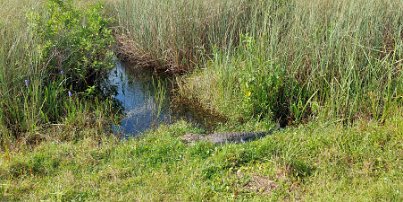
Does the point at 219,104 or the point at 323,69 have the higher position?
the point at 323,69

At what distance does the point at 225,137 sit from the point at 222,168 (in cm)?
90

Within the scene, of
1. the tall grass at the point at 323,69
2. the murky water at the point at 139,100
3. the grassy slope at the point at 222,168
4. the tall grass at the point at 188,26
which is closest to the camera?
the grassy slope at the point at 222,168

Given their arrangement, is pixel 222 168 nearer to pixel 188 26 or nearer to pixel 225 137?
pixel 225 137

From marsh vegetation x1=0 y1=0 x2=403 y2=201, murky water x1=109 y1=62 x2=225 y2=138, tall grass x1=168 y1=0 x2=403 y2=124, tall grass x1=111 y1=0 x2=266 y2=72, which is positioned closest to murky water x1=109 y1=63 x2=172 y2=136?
murky water x1=109 y1=62 x2=225 y2=138

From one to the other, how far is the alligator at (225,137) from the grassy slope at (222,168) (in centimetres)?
29

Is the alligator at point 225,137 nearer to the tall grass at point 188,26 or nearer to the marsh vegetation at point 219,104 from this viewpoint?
the marsh vegetation at point 219,104

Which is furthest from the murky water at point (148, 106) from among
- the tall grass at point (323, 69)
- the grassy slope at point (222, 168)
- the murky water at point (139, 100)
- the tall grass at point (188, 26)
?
the grassy slope at point (222, 168)

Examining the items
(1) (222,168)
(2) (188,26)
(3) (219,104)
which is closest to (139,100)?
(3) (219,104)

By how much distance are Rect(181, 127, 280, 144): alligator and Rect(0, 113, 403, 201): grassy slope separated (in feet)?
0.94

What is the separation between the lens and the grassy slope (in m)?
3.67

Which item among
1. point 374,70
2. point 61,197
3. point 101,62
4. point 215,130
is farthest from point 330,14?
point 61,197

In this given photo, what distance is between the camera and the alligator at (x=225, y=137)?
477 cm

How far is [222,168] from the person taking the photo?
13.0 feet

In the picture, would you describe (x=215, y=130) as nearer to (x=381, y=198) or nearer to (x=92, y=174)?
(x=92, y=174)
